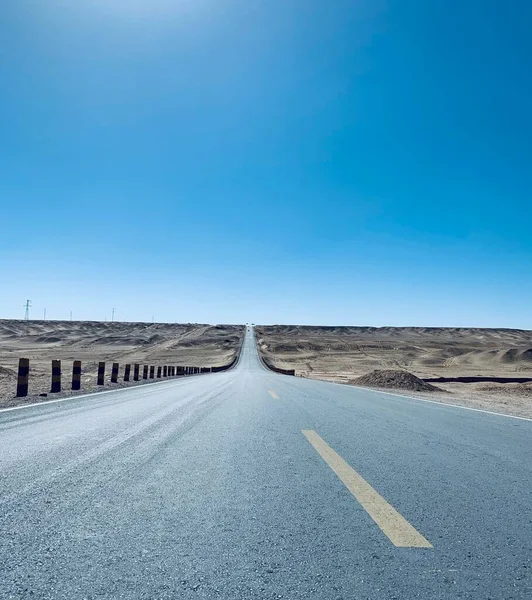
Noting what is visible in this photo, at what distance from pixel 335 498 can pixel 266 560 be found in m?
1.20

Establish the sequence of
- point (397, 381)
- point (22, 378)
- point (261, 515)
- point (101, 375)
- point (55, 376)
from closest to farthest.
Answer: point (261, 515), point (22, 378), point (55, 376), point (101, 375), point (397, 381)

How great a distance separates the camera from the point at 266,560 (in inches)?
94.3

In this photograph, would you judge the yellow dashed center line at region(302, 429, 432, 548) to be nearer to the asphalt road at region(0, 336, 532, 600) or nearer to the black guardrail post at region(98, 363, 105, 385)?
the asphalt road at region(0, 336, 532, 600)

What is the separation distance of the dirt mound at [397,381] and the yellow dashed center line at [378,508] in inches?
777

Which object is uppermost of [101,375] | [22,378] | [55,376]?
[22,378]

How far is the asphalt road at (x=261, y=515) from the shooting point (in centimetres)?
218

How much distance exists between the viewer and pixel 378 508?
3.22 metres

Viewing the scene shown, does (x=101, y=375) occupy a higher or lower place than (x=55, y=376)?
lower

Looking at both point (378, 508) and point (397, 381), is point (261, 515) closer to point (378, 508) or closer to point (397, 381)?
point (378, 508)

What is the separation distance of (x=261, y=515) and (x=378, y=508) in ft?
2.79

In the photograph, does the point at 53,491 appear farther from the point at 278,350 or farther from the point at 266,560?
the point at 278,350

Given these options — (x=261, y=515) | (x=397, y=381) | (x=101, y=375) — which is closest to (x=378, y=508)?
(x=261, y=515)

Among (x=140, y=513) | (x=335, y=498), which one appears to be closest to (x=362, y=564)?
(x=335, y=498)

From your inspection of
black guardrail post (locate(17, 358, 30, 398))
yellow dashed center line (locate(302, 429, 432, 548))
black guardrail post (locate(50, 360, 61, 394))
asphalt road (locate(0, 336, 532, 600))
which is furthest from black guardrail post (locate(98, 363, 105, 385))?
yellow dashed center line (locate(302, 429, 432, 548))
